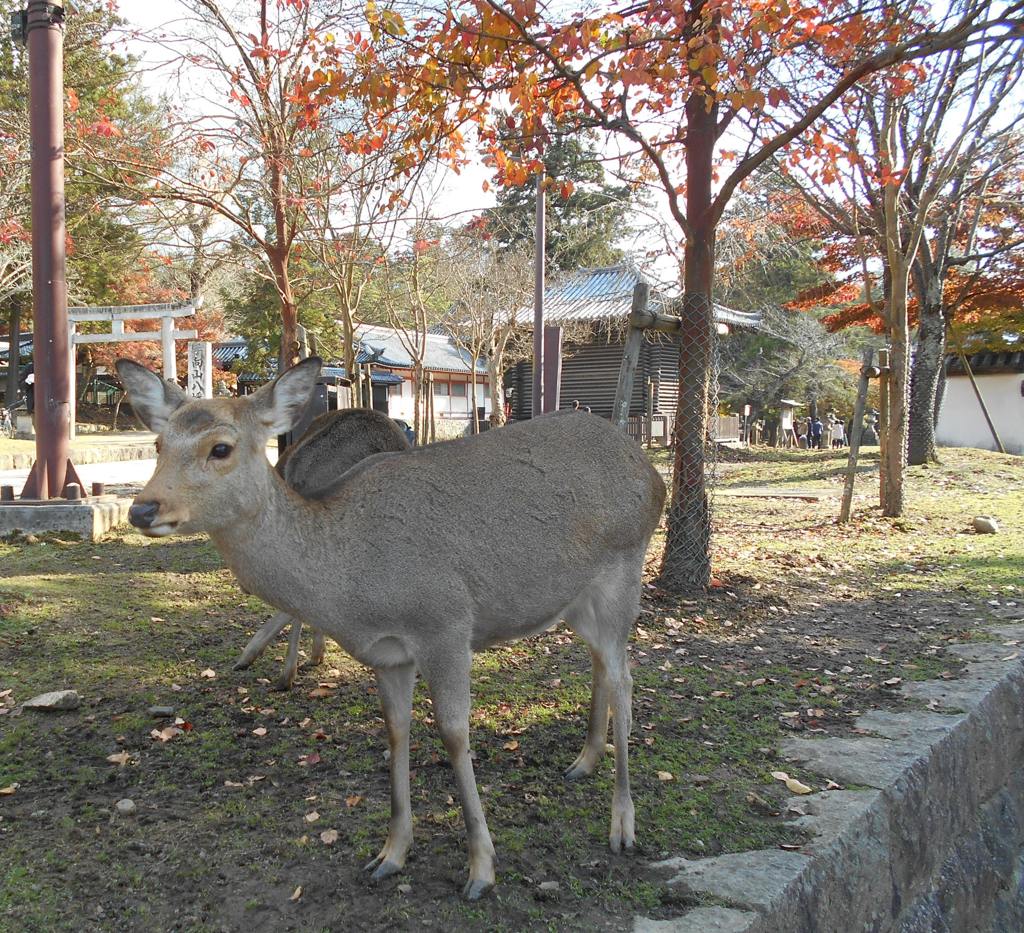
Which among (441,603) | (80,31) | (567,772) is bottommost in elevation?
(567,772)

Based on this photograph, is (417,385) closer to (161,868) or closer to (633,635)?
(633,635)

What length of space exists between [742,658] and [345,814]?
3009 mm

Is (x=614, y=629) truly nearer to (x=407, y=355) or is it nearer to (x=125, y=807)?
(x=125, y=807)

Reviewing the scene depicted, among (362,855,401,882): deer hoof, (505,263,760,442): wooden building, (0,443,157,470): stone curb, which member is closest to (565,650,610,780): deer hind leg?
(362,855,401,882): deer hoof

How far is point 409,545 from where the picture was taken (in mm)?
2869

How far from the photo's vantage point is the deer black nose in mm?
2379

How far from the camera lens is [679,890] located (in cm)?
274

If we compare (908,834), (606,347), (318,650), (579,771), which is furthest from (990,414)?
(579,771)

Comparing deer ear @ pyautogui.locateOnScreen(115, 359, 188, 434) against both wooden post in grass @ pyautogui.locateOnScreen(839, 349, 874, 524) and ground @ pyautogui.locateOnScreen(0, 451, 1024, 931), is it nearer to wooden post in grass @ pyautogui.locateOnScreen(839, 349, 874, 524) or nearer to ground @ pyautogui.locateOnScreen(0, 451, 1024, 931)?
ground @ pyautogui.locateOnScreen(0, 451, 1024, 931)

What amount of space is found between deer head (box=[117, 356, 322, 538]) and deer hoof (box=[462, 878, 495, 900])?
4.83 feet

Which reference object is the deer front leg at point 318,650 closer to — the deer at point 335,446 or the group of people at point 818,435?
the deer at point 335,446

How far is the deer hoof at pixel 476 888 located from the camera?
8.91 feet

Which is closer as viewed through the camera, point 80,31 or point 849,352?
point 80,31

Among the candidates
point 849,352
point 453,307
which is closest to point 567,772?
point 453,307
